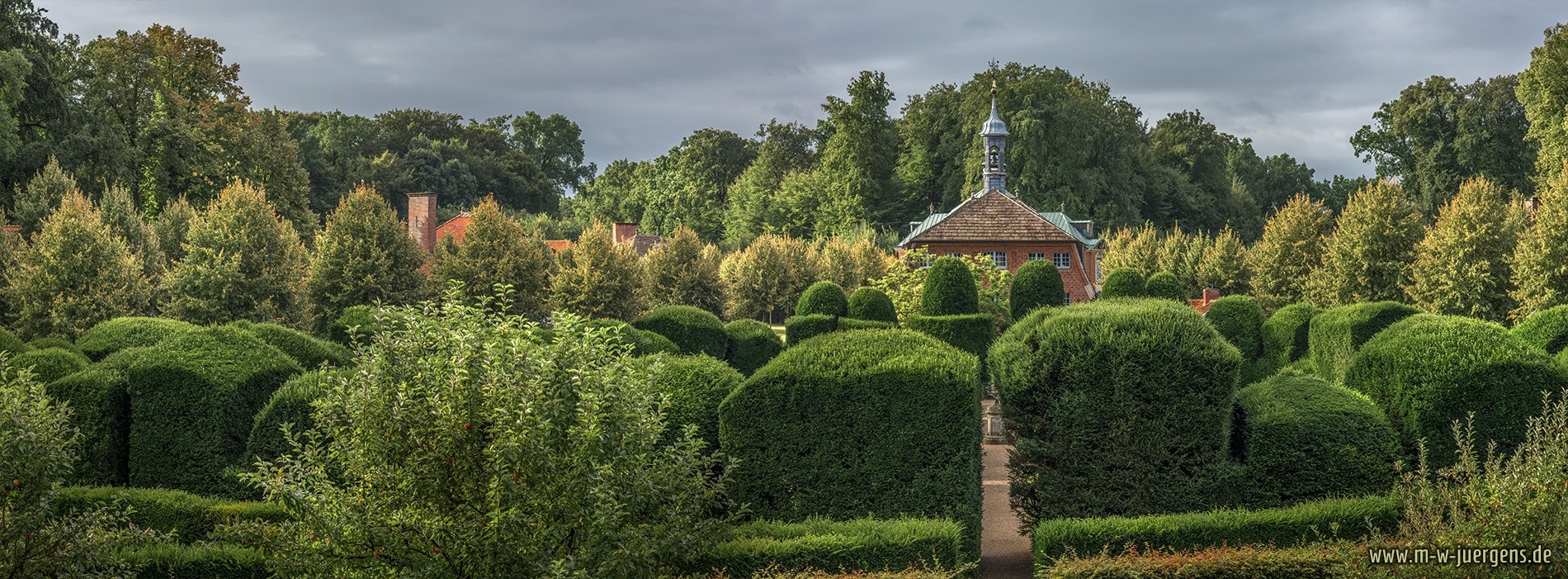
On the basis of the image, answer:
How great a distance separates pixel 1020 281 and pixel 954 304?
2003 mm

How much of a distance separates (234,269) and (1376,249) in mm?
29588

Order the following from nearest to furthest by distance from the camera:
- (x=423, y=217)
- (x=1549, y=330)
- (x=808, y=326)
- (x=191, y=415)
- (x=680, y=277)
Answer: (x=191, y=415), (x=1549, y=330), (x=808, y=326), (x=680, y=277), (x=423, y=217)

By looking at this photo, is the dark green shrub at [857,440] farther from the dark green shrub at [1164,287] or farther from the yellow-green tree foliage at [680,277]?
the yellow-green tree foliage at [680,277]

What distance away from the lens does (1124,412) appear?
11.7 metres

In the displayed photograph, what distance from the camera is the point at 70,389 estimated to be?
13.8 meters

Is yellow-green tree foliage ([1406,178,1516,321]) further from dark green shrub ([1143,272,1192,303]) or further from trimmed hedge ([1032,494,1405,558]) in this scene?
trimmed hedge ([1032,494,1405,558])

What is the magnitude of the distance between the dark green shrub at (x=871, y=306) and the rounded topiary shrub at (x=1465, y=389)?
597 inches

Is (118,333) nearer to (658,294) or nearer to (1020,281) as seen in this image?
(1020,281)

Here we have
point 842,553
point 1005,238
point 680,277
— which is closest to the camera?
point 842,553

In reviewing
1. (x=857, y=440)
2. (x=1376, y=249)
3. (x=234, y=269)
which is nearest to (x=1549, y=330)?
(x=857, y=440)

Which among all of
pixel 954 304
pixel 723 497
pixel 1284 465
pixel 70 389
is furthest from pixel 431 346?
pixel 954 304

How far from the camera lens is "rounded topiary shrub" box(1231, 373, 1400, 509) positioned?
12.0m

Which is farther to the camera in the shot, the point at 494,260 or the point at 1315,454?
the point at 494,260

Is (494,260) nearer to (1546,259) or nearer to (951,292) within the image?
(951,292)
